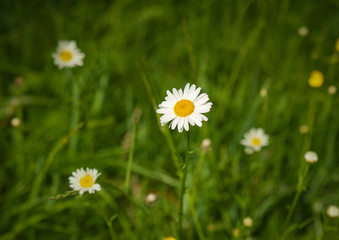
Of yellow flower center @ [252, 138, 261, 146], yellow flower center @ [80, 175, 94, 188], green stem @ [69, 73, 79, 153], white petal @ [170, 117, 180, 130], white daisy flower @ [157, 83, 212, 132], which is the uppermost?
green stem @ [69, 73, 79, 153]

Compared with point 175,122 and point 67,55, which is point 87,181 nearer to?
point 175,122

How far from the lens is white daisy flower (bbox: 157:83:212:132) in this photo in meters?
1.01

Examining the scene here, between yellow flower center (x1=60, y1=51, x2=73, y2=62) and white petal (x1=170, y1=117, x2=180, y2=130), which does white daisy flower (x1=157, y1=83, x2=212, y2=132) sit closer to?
white petal (x1=170, y1=117, x2=180, y2=130)

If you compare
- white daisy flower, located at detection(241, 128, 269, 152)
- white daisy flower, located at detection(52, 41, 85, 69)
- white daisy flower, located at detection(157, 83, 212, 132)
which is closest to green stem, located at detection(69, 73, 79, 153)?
white daisy flower, located at detection(52, 41, 85, 69)

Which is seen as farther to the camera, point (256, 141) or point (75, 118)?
point (75, 118)

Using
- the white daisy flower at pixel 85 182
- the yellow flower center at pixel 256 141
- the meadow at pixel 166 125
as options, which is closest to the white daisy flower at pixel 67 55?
the meadow at pixel 166 125

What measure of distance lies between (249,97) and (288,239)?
38.4 inches

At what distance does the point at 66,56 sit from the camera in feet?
5.83

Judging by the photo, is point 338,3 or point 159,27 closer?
point 338,3

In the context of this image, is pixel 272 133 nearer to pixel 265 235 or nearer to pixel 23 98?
pixel 265 235

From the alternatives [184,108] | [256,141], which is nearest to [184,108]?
[184,108]

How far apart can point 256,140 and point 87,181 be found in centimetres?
89

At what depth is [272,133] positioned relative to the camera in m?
1.89

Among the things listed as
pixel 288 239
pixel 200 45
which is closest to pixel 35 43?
pixel 200 45
